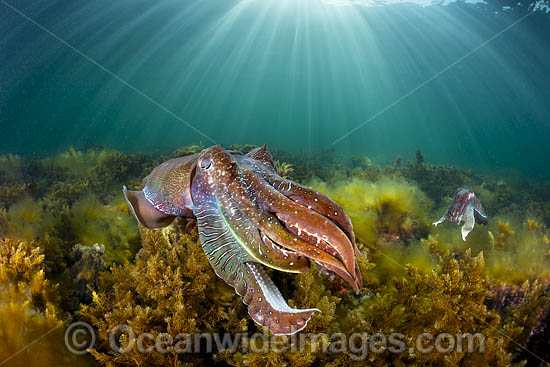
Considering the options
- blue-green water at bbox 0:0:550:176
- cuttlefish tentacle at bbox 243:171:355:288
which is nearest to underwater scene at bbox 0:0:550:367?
cuttlefish tentacle at bbox 243:171:355:288

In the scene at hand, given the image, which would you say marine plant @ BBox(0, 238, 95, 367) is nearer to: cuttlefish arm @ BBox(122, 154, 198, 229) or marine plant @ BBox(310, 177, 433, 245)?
cuttlefish arm @ BBox(122, 154, 198, 229)

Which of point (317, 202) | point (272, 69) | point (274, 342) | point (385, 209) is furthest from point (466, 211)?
point (272, 69)

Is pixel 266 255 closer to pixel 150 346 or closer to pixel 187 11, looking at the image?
pixel 150 346

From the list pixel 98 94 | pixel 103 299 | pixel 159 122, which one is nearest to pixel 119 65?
pixel 98 94

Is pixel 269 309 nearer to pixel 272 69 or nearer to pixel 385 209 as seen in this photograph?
pixel 385 209

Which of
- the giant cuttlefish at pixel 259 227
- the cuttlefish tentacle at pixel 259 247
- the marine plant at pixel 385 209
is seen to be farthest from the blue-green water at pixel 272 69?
the marine plant at pixel 385 209

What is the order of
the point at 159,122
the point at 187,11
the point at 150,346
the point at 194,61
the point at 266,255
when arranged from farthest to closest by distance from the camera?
the point at 159,122 → the point at 194,61 → the point at 187,11 → the point at 150,346 → the point at 266,255
